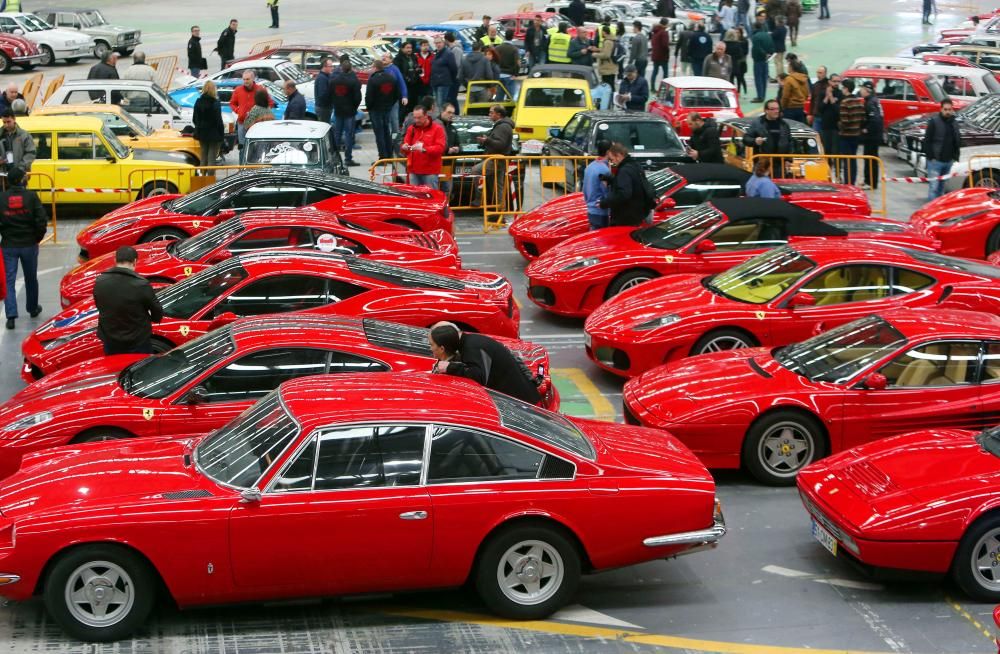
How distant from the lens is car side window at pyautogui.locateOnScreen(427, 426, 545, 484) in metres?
8.00

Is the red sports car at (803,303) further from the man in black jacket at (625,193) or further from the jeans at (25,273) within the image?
the jeans at (25,273)

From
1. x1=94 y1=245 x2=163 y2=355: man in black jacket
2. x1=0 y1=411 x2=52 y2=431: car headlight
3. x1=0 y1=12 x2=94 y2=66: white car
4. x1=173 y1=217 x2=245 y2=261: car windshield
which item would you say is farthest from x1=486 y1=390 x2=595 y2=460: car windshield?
x1=0 y1=12 x2=94 y2=66: white car

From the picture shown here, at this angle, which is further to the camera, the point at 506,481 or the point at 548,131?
the point at 548,131

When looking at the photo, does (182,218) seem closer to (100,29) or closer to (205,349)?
(205,349)

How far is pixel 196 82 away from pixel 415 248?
1636 cm

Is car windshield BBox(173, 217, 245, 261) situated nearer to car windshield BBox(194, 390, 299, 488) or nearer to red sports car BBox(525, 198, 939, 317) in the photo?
red sports car BBox(525, 198, 939, 317)

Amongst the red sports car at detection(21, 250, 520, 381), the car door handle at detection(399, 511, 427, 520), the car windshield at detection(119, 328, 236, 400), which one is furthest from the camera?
the red sports car at detection(21, 250, 520, 381)

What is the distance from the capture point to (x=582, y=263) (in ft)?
48.9

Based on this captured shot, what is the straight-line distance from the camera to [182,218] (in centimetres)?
1639

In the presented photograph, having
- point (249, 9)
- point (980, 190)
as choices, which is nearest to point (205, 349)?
point (980, 190)

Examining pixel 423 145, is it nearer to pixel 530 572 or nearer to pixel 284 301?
pixel 284 301

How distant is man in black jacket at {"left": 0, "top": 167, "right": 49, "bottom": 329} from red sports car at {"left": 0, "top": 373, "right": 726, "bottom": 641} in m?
7.18

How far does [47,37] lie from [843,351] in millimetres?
31085

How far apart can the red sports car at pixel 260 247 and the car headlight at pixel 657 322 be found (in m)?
2.48
